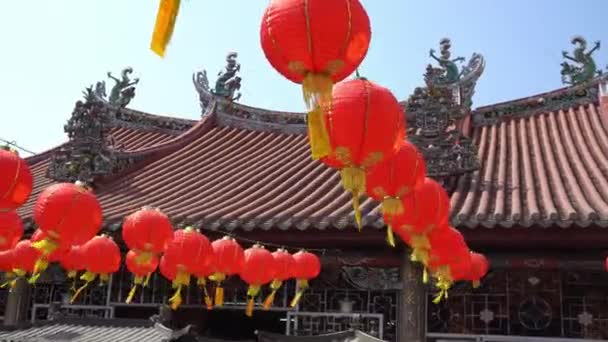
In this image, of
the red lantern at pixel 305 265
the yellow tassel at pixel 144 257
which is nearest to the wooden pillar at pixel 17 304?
the yellow tassel at pixel 144 257

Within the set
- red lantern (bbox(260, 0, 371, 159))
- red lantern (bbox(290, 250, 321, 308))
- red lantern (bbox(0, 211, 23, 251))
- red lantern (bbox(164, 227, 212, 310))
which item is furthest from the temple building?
red lantern (bbox(260, 0, 371, 159))

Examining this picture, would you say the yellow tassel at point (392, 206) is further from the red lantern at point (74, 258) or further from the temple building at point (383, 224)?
the red lantern at point (74, 258)

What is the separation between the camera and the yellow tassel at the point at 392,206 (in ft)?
14.2

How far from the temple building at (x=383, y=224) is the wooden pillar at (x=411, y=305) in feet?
0.05

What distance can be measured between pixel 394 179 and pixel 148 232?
8.30ft

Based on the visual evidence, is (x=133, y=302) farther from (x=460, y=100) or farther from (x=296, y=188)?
(x=460, y=100)

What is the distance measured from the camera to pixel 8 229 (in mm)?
5609

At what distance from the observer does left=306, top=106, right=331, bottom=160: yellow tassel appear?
342 cm

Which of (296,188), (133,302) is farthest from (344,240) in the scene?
(133,302)

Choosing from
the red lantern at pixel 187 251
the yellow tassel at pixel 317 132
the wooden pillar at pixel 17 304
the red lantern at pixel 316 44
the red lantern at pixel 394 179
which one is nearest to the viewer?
the red lantern at pixel 316 44

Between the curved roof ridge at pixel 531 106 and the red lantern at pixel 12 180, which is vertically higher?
the curved roof ridge at pixel 531 106

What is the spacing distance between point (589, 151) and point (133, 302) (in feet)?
19.9

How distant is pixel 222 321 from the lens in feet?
33.7

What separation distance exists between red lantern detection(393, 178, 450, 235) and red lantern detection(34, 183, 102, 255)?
8.32 ft
